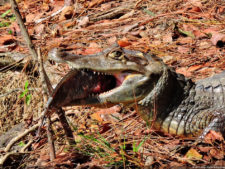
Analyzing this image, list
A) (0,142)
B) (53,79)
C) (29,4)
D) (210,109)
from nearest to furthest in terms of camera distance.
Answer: (210,109) → (0,142) → (53,79) → (29,4)

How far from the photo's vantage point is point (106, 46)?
4.45m

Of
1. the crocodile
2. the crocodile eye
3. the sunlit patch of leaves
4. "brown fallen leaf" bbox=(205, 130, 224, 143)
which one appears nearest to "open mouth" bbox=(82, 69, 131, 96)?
the crocodile

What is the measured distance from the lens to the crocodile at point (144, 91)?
99.3 inches

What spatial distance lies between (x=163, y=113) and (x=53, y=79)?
190cm

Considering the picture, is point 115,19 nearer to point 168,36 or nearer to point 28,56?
point 168,36

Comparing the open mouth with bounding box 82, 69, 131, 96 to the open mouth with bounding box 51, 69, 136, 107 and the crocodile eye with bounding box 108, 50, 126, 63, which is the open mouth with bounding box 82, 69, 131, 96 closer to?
the open mouth with bounding box 51, 69, 136, 107

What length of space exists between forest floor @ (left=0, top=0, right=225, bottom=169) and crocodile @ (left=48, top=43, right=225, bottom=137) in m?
0.16

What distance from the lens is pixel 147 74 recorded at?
2.65 metres

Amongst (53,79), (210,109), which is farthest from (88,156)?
(53,79)

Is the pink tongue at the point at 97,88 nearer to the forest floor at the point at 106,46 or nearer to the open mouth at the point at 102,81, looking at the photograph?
the open mouth at the point at 102,81

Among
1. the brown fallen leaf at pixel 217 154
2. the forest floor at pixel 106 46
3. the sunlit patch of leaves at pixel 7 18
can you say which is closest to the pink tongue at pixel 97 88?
the forest floor at pixel 106 46

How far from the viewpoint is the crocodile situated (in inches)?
99.3

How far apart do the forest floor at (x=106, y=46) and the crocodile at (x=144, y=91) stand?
6.3 inches

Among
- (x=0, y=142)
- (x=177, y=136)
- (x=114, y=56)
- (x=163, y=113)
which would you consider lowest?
(x=0, y=142)
